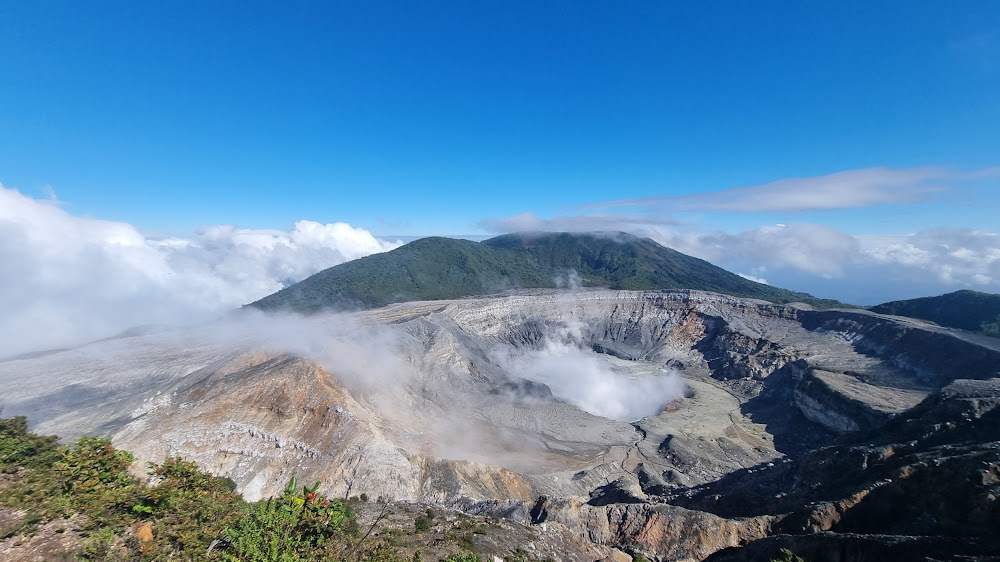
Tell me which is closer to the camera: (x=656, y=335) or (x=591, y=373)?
(x=591, y=373)

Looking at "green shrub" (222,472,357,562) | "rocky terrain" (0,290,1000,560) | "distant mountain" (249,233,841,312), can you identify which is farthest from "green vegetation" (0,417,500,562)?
"distant mountain" (249,233,841,312)

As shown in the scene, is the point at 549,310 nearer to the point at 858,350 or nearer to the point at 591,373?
the point at 591,373

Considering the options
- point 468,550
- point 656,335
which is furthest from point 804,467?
point 656,335

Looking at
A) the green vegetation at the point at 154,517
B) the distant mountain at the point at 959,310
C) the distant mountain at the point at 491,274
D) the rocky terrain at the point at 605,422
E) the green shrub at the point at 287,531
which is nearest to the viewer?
the green shrub at the point at 287,531

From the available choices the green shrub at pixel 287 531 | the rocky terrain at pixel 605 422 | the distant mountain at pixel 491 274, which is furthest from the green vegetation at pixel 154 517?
the distant mountain at pixel 491 274

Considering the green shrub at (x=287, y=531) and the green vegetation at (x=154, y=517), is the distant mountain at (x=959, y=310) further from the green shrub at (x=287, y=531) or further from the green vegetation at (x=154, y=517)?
the green vegetation at (x=154, y=517)

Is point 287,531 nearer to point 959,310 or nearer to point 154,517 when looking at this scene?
point 154,517

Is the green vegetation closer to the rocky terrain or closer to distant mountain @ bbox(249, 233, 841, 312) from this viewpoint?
the rocky terrain
